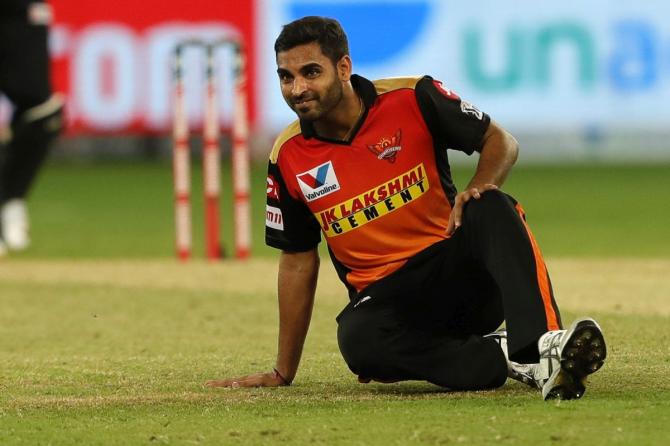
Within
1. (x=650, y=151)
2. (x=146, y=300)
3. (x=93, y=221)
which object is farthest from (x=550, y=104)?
(x=146, y=300)

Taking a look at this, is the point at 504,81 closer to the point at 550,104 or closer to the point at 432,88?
the point at 550,104

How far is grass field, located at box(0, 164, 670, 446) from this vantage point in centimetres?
434

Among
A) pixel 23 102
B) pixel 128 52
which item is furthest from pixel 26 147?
pixel 128 52

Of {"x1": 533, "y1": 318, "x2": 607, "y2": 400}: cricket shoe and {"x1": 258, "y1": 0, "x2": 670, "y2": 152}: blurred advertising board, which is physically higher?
{"x1": 533, "y1": 318, "x2": 607, "y2": 400}: cricket shoe

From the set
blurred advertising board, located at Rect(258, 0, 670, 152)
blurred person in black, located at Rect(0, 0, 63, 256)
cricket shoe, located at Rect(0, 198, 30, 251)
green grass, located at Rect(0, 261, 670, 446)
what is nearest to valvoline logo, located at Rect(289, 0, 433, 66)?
blurred advertising board, located at Rect(258, 0, 670, 152)

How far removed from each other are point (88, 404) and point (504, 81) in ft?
43.2

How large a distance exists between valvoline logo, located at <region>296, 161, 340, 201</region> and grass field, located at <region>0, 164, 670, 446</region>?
0.65 m

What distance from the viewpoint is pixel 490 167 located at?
496 cm

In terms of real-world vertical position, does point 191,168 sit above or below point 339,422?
below

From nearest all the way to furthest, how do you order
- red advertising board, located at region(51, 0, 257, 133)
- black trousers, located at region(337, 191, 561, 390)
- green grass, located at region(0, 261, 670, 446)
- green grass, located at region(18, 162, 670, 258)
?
1. green grass, located at region(0, 261, 670, 446)
2. black trousers, located at region(337, 191, 561, 390)
3. green grass, located at region(18, 162, 670, 258)
4. red advertising board, located at region(51, 0, 257, 133)

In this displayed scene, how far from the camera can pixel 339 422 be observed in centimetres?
445

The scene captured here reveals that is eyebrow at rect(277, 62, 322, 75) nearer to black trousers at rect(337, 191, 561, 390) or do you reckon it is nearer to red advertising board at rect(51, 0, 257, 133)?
black trousers at rect(337, 191, 561, 390)

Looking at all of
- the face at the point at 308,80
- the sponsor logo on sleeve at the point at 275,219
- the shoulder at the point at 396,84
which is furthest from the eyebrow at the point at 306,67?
the sponsor logo on sleeve at the point at 275,219

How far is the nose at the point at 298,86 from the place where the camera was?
4.95 metres
